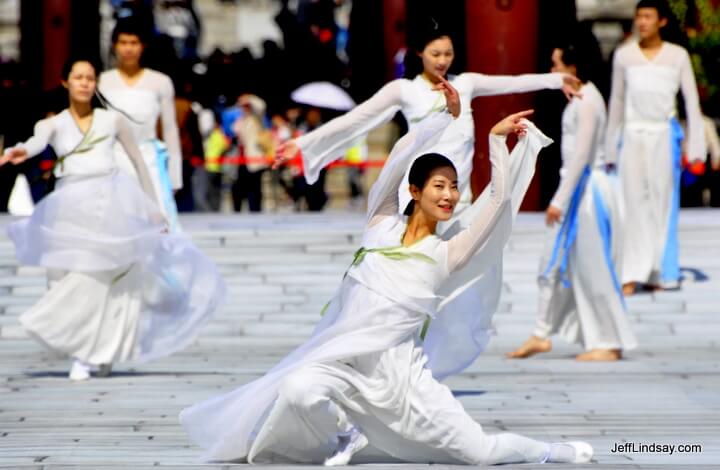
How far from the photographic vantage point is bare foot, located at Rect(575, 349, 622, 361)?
12469 millimetres

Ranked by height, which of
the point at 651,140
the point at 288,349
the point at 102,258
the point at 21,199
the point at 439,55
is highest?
the point at 439,55

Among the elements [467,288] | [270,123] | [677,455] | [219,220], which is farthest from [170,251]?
[270,123]

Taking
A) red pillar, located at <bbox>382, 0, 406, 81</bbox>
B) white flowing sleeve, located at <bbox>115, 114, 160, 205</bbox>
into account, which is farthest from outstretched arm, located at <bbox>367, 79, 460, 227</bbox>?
red pillar, located at <bbox>382, 0, 406, 81</bbox>

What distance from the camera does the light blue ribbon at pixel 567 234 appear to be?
1246 centimetres

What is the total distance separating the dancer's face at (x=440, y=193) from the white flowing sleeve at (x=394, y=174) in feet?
1.21

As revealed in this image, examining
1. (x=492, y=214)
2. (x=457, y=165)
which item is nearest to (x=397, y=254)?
(x=492, y=214)

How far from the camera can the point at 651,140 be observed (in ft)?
48.3

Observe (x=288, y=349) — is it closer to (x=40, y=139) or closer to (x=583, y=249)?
(x=583, y=249)

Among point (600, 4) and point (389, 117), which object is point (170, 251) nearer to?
point (389, 117)

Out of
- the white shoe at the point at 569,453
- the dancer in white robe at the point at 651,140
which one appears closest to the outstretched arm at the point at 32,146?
the white shoe at the point at 569,453

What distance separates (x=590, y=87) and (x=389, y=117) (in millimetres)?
2093

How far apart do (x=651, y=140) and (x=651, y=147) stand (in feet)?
0.17

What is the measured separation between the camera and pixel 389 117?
1071 cm

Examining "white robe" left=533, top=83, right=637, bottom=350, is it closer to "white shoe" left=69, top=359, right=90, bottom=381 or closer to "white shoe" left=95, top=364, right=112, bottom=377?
"white shoe" left=95, top=364, right=112, bottom=377
